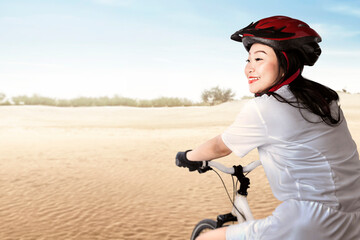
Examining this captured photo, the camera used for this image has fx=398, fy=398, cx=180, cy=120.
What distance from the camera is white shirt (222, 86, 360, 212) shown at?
162cm

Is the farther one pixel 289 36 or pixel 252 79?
pixel 252 79

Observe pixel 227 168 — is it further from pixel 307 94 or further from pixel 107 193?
pixel 107 193

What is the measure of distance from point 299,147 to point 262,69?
0.50m

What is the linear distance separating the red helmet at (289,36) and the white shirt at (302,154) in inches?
11.0

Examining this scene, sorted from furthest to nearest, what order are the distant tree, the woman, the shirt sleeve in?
the distant tree → the shirt sleeve → the woman

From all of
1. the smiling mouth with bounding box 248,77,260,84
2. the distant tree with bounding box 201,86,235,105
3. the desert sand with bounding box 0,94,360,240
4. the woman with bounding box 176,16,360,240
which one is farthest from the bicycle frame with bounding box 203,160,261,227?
the distant tree with bounding box 201,86,235,105

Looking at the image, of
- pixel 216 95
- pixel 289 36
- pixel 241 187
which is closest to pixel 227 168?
pixel 241 187

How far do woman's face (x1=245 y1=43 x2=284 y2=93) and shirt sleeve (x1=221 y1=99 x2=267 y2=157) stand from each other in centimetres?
27

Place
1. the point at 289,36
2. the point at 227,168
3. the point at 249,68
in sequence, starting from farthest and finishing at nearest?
the point at 227,168, the point at 249,68, the point at 289,36

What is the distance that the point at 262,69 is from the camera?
77.7 inches

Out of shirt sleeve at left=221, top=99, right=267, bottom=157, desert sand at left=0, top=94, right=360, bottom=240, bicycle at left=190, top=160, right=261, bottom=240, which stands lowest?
desert sand at left=0, top=94, right=360, bottom=240

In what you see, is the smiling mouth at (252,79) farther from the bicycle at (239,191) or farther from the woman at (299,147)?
the bicycle at (239,191)

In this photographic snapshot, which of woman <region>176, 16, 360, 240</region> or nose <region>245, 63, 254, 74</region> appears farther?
nose <region>245, 63, 254, 74</region>

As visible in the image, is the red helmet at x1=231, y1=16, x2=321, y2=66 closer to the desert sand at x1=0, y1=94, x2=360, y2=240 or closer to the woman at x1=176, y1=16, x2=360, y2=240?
the woman at x1=176, y1=16, x2=360, y2=240
